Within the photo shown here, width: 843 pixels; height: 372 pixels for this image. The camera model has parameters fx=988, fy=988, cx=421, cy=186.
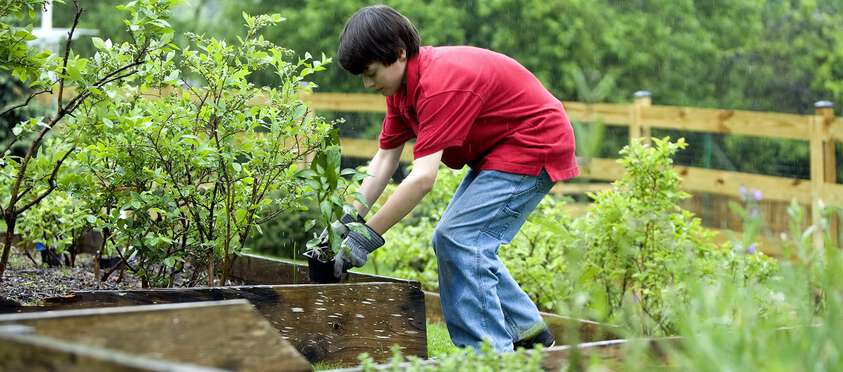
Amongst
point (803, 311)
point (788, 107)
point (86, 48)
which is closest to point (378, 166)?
point (803, 311)

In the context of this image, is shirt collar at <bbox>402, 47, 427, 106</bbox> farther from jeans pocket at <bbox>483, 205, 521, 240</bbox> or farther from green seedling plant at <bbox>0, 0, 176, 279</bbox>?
green seedling plant at <bbox>0, 0, 176, 279</bbox>

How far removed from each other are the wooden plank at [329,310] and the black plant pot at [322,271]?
0.22m

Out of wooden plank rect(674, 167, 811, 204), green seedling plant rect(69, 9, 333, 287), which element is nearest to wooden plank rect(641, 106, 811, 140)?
wooden plank rect(674, 167, 811, 204)

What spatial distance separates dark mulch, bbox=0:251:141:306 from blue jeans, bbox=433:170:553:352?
140 cm

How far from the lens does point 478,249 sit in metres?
3.54

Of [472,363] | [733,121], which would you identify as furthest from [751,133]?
[472,363]

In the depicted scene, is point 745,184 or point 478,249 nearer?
point 478,249

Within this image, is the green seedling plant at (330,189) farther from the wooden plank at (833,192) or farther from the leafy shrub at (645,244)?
the wooden plank at (833,192)

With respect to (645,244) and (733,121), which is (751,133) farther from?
(645,244)

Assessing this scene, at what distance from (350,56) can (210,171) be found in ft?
2.76

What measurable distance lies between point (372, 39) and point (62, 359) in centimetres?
213

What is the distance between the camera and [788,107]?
21.0 m

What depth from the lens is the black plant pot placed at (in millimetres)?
3817

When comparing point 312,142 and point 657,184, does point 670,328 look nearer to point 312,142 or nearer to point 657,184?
point 657,184
